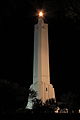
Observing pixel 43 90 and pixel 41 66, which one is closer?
pixel 43 90

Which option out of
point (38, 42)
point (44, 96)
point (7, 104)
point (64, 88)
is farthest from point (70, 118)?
point (64, 88)

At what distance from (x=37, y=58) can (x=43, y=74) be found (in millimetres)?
2257

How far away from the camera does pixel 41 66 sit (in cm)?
2914

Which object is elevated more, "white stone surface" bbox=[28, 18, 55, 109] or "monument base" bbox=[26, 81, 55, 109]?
"white stone surface" bbox=[28, 18, 55, 109]

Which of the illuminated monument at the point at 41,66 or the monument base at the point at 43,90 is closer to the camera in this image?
the monument base at the point at 43,90

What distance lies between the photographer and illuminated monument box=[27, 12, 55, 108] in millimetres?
28094

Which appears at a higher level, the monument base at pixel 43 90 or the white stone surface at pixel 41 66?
the white stone surface at pixel 41 66

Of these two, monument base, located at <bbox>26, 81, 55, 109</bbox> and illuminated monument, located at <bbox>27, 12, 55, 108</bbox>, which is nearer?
monument base, located at <bbox>26, 81, 55, 109</bbox>

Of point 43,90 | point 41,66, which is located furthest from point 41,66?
point 43,90

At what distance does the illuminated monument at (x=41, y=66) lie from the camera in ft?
92.2

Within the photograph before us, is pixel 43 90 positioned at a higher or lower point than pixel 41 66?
lower

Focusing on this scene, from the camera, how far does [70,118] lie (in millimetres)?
11203

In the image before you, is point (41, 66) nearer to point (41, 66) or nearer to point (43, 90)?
point (41, 66)

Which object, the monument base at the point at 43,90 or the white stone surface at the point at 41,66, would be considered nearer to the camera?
the monument base at the point at 43,90
